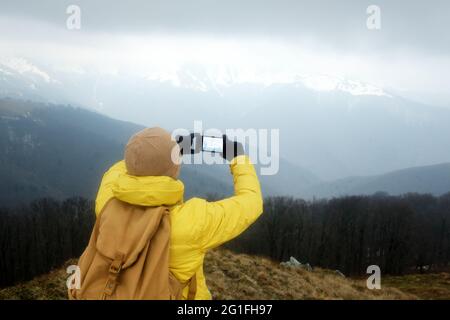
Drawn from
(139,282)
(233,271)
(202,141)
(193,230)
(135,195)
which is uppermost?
(202,141)

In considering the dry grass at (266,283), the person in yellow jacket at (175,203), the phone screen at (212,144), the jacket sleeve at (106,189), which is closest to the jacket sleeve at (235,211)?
the person in yellow jacket at (175,203)

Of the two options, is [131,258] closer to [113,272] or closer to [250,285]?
[113,272]

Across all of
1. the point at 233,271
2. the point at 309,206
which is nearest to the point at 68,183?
the point at 309,206

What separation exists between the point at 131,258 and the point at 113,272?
0.47 feet

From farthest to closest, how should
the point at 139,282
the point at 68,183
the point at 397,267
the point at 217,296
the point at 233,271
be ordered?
1. the point at 68,183
2. the point at 397,267
3. the point at 233,271
4. the point at 217,296
5. the point at 139,282

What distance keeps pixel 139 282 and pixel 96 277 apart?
11.3 inches

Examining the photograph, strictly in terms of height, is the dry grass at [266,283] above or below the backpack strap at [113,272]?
below

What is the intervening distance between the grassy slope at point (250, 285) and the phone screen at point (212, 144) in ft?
32.0

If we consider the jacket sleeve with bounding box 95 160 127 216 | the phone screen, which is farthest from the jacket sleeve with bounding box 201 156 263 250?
the jacket sleeve with bounding box 95 160 127 216

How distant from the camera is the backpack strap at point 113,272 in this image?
8.22 ft

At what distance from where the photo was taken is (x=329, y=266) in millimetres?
68125

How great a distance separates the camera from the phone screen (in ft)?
10.8

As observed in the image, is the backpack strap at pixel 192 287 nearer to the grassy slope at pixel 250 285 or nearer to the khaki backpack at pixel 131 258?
the khaki backpack at pixel 131 258
